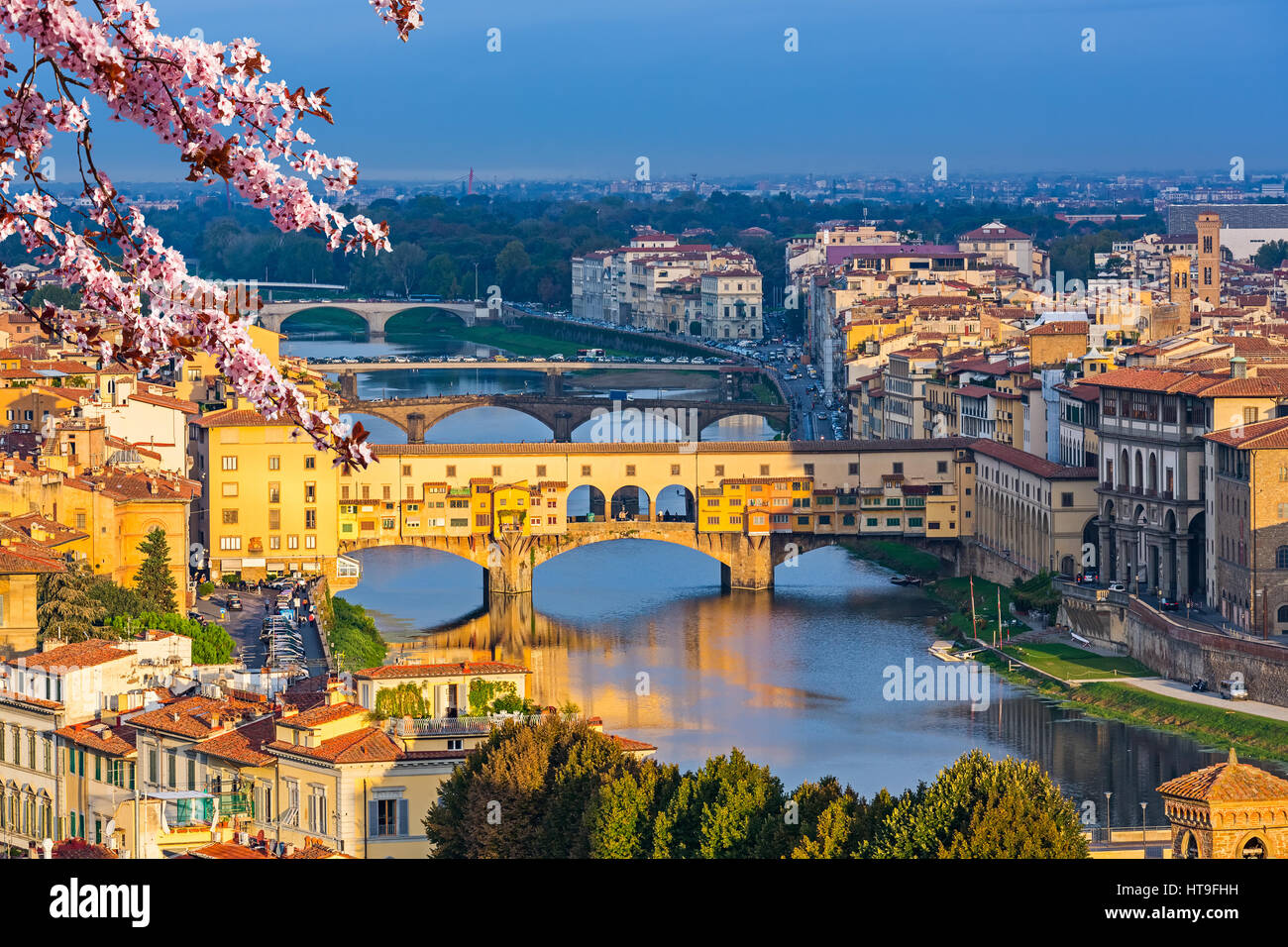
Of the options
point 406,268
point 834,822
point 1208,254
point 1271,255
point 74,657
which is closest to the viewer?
point 834,822

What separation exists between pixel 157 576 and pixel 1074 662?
808cm

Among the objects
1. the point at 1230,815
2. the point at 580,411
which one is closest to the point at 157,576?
the point at 1230,815

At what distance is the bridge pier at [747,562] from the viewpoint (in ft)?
102

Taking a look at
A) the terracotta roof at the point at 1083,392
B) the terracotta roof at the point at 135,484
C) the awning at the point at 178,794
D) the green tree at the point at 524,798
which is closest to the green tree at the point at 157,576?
the terracotta roof at the point at 135,484

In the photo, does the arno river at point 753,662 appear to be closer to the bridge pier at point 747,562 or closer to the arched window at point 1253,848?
the bridge pier at point 747,562

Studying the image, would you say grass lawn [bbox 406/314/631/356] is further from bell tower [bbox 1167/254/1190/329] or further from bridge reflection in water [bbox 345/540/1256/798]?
bridge reflection in water [bbox 345/540/1256/798]

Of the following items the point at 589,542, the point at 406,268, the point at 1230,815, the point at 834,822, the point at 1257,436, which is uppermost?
the point at 406,268

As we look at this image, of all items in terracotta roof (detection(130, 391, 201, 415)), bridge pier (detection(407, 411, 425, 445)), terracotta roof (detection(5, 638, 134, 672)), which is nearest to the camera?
terracotta roof (detection(5, 638, 134, 672))

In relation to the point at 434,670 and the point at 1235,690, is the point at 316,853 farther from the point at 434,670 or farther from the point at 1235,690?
the point at 1235,690

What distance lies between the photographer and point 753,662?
995 inches

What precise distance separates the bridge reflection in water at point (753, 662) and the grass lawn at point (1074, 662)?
2.72 feet

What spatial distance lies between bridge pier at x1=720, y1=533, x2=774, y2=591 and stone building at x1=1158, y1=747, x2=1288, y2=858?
1988cm

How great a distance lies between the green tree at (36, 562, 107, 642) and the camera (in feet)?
64.5

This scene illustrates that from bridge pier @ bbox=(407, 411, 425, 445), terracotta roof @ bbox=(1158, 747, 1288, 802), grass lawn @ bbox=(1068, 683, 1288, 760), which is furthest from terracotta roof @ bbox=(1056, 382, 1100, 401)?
terracotta roof @ bbox=(1158, 747, 1288, 802)
